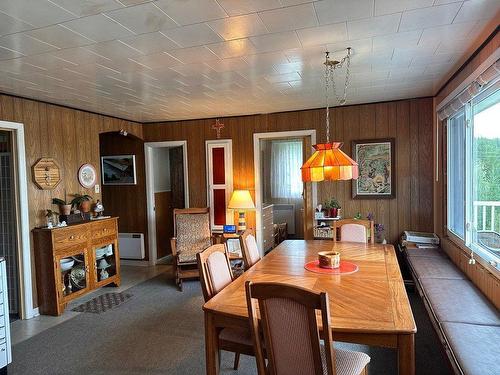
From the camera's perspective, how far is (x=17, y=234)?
3600mm

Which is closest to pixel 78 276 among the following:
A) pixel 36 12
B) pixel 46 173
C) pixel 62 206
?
pixel 62 206

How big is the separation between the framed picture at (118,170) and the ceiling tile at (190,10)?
407cm

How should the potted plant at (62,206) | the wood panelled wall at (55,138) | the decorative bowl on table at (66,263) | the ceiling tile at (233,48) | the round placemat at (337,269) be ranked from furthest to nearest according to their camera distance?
1. the potted plant at (62,206)
2. the decorative bowl on table at (66,263)
3. the wood panelled wall at (55,138)
4. the round placemat at (337,269)
5. the ceiling tile at (233,48)

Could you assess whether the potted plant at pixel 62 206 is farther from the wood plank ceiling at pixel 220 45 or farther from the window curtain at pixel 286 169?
the window curtain at pixel 286 169

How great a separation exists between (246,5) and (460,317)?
7.62 ft

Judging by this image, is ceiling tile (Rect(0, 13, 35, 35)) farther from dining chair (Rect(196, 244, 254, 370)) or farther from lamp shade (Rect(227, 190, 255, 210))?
lamp shade (Rect(227, 190, 255, 210))

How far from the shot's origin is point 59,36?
2180mm

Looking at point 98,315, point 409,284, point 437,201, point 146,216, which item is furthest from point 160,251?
point 437,201

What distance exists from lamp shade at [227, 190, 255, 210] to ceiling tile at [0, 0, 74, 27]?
333 cm

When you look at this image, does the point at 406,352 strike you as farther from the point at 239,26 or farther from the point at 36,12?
the point at 36,12

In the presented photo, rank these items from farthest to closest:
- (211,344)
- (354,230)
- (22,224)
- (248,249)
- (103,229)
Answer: (103,229)
(354,230)
(22,224)
(248,249)
(211,344)

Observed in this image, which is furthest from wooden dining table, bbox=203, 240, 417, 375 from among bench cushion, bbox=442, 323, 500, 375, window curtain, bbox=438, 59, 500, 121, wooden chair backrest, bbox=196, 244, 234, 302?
window curtain, bbox=438, 59, 500, 121

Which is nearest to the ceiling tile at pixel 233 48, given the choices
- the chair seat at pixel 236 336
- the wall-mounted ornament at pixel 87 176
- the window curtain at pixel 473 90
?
the window curtain at pixel 473 90

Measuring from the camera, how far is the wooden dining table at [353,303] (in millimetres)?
1626
